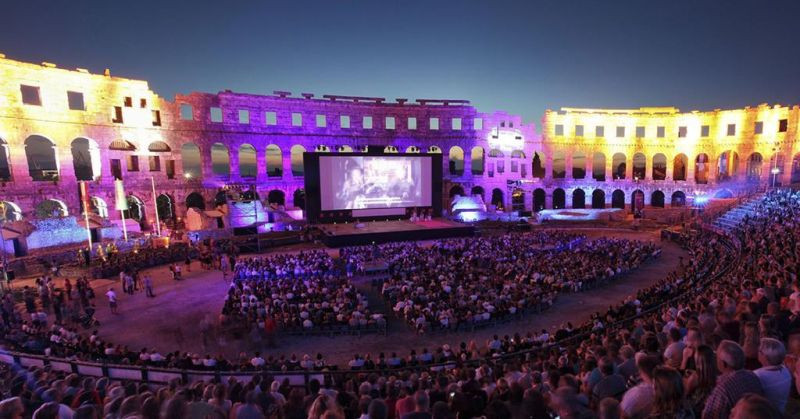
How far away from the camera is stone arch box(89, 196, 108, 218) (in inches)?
1342

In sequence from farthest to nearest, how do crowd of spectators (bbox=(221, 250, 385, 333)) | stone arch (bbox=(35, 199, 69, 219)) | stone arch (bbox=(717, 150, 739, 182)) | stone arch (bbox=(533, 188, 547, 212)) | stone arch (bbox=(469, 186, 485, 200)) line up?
stone arch (bbox=(533, 188, 547, 212))
stone arch (bbox=(469, 186, 485, 200))
stone arch (bbox=(717, 150, 739, 182))
stone arch (bbox=(35, 199, 69, 219))
crowd of spectators (bbox=(221, 250, 385, 333))

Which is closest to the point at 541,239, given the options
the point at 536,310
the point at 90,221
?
the point at 536,310

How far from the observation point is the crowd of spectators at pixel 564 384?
3701 millimetres

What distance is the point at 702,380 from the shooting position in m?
4.20

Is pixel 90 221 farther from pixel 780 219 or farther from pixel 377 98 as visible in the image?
pixel 780 219

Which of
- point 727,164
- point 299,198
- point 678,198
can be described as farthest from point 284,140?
point 727,164

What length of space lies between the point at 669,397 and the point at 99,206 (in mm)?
41802

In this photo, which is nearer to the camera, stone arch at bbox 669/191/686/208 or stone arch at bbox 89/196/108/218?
stone arch at bbox 89/196/108/218

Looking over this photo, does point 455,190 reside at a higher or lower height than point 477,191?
higher

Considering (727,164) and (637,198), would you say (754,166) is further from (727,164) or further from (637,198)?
(637,198)

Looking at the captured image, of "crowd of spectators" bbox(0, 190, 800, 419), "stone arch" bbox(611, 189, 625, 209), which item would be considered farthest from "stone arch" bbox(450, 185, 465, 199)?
"crowd of spectators" bbox(0, 190, 800, 419)

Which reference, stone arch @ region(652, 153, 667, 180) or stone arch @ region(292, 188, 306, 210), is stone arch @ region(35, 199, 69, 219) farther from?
stone arch @ region(652, 153, 667, 180)

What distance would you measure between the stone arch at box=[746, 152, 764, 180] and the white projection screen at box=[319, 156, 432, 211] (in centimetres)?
3657

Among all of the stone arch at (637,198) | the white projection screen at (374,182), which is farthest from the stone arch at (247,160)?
the stone arch at (637,198)
